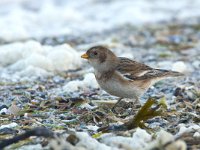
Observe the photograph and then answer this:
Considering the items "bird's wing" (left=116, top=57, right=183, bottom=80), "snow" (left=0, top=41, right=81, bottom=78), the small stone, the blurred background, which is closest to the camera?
the small stone

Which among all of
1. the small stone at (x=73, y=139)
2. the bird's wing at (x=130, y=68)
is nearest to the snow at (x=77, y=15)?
the bird's wing at (x=130, y=68)

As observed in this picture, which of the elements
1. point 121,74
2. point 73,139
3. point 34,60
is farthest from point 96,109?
point 34,60

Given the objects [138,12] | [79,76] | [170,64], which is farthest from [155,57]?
[138,12]

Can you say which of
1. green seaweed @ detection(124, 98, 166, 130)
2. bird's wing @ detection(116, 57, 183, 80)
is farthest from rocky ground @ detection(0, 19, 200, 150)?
bird's wing @ detection(116, 57, 183, 80)

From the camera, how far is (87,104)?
6.86 metres

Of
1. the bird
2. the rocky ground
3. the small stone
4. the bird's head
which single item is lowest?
the rocky ground

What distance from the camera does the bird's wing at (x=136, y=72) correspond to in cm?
686

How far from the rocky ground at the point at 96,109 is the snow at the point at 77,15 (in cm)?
209

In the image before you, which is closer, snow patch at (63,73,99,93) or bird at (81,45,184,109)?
bird at (81,45,184,109)

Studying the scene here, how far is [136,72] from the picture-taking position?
→ 704 centimetres

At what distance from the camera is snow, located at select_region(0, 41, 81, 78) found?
8836 millimetres

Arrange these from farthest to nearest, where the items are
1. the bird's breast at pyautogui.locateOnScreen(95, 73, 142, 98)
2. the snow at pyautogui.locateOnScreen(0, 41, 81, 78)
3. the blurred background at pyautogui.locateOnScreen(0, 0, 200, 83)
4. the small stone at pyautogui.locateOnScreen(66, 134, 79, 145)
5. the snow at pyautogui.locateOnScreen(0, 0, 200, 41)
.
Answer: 1. the snow at pyautogui.locateOnScreen(0, 0, 200, 41)
2. the blurred background at pyautogui.locateOnScreen(0, 0, 200, 83)
3. the snow at pyautogui.locateOnScreen(0, 41, 81, 78)
4. the bird's breast at pyautogui.locateOnScreen(95, 73, 142, 98)
5. the small stone at pyautogui.locateOnScreen(66, 134, 79, 145)

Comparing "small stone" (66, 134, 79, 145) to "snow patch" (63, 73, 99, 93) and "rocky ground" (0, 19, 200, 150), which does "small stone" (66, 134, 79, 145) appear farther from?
"snow patch" (63, 73, 99, 93)

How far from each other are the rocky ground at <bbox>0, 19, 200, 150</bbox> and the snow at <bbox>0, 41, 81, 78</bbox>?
0.55 feet
